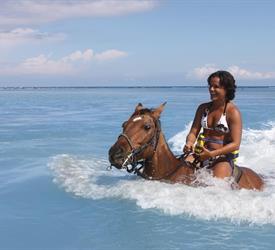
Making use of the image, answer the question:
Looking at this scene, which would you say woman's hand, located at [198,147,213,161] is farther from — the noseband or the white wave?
the noseband

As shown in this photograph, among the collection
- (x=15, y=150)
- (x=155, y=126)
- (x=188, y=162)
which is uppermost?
(x=155, y=126)

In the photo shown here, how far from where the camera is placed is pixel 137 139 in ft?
17.9

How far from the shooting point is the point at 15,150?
11.9 metres

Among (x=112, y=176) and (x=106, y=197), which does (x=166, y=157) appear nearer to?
(x=106, y=197)

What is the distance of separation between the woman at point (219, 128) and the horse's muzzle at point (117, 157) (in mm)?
1053

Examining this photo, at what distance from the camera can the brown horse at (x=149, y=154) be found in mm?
5289

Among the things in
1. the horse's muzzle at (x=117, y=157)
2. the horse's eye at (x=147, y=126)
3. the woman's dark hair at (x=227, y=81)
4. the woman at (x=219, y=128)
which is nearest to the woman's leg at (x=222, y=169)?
the woman at (x=219, y=128)

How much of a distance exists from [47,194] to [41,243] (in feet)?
6.60

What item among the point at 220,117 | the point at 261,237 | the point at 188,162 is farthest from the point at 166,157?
the point at 261,237

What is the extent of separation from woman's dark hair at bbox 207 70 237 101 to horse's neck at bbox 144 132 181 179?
92 cm

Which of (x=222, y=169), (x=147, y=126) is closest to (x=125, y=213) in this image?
(x=147, y=126)

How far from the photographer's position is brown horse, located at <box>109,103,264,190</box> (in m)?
5.29

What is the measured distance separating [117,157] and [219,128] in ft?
4.53

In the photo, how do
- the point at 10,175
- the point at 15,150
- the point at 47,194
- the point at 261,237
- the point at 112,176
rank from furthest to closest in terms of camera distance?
the point at 15,150, the point at 10,175, the point at 112,176, the point at 47,194, the point at 261,237
